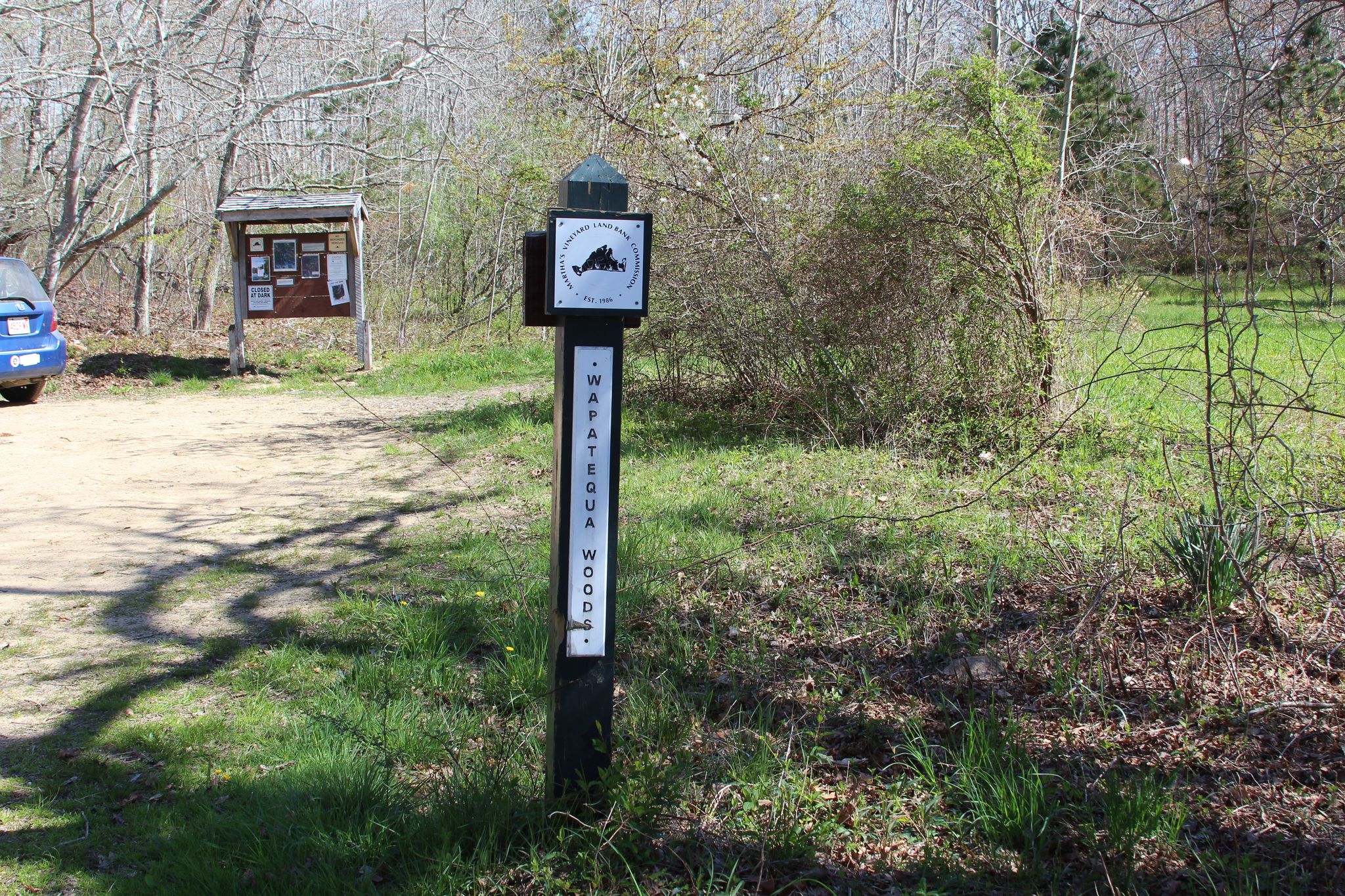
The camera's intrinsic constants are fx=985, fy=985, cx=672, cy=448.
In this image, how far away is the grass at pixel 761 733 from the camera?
2.80 m

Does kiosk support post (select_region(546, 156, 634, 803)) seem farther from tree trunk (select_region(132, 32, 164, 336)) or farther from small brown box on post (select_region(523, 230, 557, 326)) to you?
tree trunk (select_region(132, 32, 164, 336))

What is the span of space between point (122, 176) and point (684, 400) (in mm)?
10270

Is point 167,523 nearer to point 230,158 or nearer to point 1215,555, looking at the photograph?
point 1215,555

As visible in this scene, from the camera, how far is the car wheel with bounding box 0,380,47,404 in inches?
467

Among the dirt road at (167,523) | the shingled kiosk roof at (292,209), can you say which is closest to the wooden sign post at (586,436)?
the dirt road at (167,523)

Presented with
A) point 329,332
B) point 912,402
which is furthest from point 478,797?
point 329,332

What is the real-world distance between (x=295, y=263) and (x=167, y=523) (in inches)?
335

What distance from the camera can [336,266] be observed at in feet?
48.2

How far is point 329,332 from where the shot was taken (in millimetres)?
18562

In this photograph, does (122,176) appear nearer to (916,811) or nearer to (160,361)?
(160,361)

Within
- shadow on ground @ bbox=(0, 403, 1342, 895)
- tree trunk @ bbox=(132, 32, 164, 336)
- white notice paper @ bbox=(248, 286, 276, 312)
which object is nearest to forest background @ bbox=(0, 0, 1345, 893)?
shadow on ground @ bbox=(0, 403, 1342, 895)

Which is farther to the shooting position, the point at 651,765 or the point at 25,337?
the point at 25,337

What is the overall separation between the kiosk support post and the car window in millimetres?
11366

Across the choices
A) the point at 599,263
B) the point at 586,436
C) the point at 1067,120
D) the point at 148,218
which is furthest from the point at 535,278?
the point at 148,218
